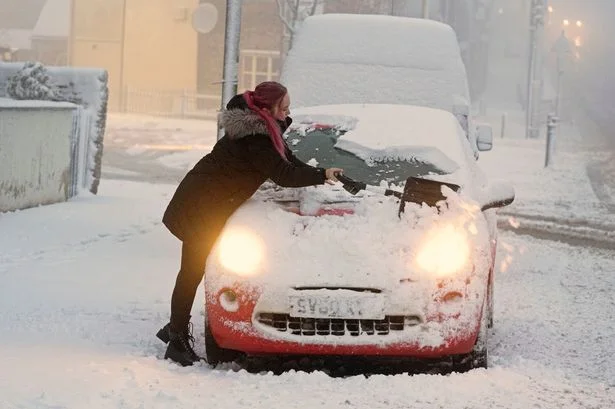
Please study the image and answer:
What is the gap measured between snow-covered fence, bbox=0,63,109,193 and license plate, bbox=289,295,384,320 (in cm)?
956

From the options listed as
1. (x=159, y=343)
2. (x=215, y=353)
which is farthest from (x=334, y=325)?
(x=159, y=343)

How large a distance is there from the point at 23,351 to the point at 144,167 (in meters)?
15.4

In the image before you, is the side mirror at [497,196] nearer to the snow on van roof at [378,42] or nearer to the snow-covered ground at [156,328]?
the snow-covered ground at [156,328]

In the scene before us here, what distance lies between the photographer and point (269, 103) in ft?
20.9

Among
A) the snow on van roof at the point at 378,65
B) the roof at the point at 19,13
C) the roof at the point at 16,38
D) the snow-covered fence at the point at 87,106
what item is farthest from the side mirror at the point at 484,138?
the roof at the point at 19,13

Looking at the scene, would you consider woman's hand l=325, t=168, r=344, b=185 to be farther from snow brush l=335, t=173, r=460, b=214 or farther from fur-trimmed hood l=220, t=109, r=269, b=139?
fur-trimmed hood l=220, t=109, r=269, b=139

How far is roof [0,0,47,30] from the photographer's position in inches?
2672

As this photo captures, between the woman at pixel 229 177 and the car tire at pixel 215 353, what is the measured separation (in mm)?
129

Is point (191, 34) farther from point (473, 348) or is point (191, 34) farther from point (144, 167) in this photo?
point (473, 348)

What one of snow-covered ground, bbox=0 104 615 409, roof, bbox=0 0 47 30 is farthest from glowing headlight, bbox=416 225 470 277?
roof, bbox=0 0 47 30

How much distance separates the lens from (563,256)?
38.1 ft

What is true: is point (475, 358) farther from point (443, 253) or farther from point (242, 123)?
point (242, 123)

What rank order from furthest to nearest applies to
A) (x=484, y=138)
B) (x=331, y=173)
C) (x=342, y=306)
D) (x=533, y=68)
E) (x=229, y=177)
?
(x=533, y=68) < (x=484, y=138) < (x=229, y=177) < (x=331, y=173) < (x=342, y=306)

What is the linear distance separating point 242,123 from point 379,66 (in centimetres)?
651
